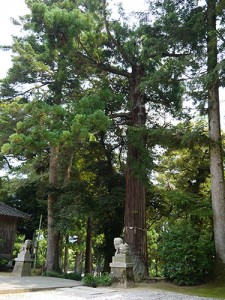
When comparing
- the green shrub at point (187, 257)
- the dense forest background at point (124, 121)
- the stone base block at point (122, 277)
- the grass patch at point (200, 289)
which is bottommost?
the grass patch at point (200, 289)

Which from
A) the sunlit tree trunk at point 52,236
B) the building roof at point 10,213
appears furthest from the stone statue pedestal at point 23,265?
the building roof at point 10,213

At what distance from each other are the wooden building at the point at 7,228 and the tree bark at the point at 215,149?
991 centimetres

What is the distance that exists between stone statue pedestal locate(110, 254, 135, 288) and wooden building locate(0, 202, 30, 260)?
310 inches

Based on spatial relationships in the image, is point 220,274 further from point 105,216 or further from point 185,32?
point 185,32

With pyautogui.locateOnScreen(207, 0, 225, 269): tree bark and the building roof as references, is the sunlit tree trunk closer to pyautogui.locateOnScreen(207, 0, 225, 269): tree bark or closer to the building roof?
the building roof

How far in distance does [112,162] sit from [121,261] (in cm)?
840

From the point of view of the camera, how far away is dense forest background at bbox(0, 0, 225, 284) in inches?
354

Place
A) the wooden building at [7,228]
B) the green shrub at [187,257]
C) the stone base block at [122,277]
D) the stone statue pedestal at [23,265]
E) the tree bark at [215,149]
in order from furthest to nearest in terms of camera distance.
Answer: the wooden building at [7,228] → the stone statue pedestal at [23,265] → the tree bark at [215,149] → the green shrub at [187,257] → the stone base block at [122,277]

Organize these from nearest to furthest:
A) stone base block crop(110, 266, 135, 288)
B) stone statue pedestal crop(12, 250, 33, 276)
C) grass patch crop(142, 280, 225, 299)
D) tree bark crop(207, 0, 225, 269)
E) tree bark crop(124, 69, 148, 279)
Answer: grass patch crop(142, 280, 225, 299), stone base block crop(110, 266, 135, 288), tree bark crop(207, 0, 225, 269), stone statue pedestal crop(12, 250, 33, 276), tree bark crop(124, 69, 148, 279)

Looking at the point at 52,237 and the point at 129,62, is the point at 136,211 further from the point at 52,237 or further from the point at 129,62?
the point at 129,62

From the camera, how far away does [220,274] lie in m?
8.73

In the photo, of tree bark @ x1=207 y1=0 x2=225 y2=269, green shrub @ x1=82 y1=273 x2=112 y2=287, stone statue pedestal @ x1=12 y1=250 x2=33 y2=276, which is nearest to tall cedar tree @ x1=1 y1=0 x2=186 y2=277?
tree bark @ x1=207 y1=0 x2=225 y2=269

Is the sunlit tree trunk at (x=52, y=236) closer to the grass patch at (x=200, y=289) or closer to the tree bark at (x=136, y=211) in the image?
the tree bark at (x=136, y=211)

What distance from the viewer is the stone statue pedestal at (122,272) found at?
823cm
